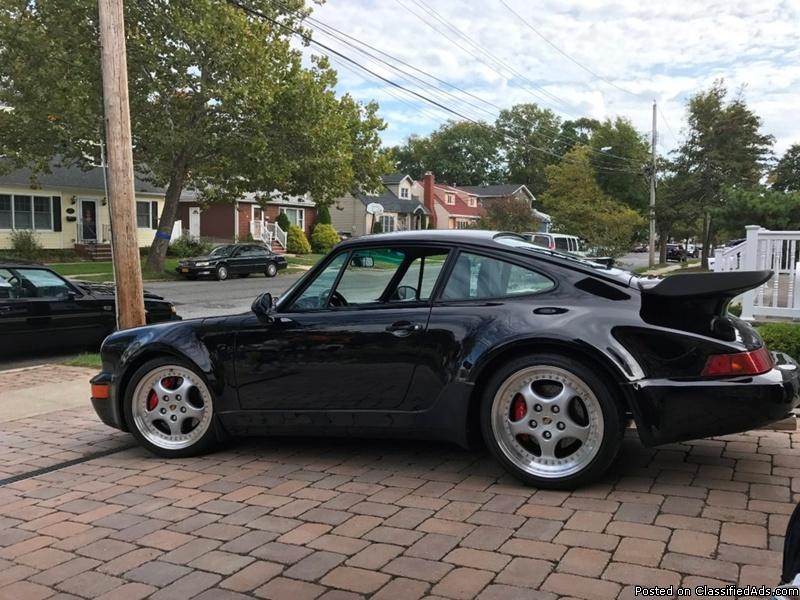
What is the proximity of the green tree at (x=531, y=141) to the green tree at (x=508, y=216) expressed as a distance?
2358 inches

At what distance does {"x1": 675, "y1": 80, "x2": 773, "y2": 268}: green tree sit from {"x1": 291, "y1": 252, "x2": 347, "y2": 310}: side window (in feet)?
110

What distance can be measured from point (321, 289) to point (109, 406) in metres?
1.84

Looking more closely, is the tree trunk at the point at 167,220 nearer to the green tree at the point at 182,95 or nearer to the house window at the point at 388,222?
the green tree at the point at 182,95

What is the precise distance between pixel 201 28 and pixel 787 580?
2353 centimetres

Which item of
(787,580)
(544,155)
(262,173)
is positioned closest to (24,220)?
(262,173)

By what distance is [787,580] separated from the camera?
6.58ft

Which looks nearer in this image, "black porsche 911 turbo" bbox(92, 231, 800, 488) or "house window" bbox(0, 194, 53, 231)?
"black porsche 911 turbo" bbox(92, 231, 800, 488)

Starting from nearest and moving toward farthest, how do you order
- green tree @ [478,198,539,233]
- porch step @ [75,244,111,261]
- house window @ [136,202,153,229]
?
porch step @ [75,244,111,261] < house window @ [136,202,153,229] < green tree @ [478,198,539,233]

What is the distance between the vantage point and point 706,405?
3699 mm

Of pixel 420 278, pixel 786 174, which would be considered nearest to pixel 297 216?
pixel 786 174

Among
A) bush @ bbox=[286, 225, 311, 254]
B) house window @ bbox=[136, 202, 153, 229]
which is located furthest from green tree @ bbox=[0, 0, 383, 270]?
bush @ bbox=[286, 225, 311, 254]

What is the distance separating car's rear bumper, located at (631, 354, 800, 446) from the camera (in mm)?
3676

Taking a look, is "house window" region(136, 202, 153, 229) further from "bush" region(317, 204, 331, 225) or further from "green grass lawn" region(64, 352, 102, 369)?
"green grass lawn" region(64, 352, 102, 369)


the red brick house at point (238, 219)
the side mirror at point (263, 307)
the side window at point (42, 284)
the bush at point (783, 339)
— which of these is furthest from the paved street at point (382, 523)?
the red brick house at point (238, 219)
